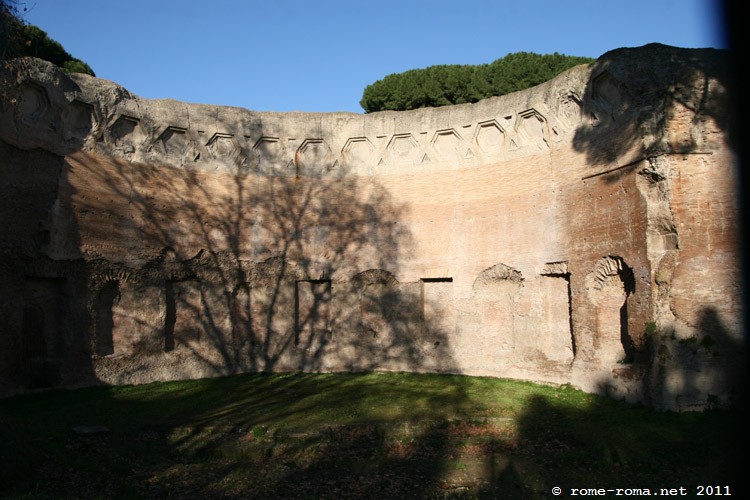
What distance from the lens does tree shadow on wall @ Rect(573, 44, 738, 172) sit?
1016 cm

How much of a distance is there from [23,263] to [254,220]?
541cm

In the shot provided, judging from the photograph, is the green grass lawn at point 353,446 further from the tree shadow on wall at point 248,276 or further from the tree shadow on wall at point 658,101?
the tree shadow on wall at point 658,101

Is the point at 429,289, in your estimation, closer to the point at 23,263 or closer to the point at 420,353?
the point at 420,353

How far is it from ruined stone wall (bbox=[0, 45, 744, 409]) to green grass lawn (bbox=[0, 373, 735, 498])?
1477 mm

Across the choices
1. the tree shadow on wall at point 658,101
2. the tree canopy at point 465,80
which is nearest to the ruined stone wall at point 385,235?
the tree shadow on wall at point 658,101

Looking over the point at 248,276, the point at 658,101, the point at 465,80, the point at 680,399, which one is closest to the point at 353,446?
the point at 680,399

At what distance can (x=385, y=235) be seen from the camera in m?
15.1

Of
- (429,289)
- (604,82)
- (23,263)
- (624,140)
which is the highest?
(604,82)

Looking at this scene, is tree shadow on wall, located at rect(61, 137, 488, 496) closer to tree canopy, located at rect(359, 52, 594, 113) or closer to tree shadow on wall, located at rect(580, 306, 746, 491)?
tree shadow on wall, located at rect(580, 306, 746, 491)

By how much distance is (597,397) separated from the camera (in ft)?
36.1

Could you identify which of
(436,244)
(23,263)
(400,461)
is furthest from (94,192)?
(400,461)

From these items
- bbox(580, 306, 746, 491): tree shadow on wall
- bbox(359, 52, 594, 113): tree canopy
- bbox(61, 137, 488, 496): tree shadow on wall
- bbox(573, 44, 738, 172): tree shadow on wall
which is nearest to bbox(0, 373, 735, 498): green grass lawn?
bbox(580, 306, 746, 491): tree shadow on wall

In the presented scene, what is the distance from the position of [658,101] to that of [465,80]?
53.0 feet

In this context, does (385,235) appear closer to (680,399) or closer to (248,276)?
(248,276)
